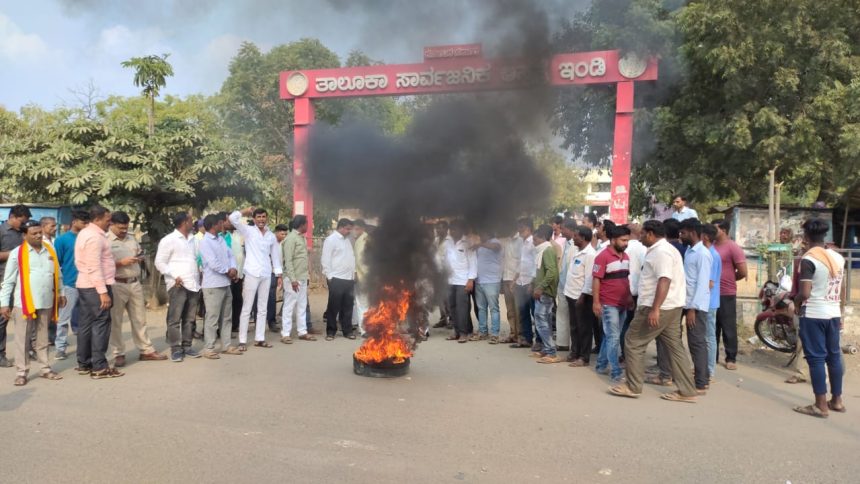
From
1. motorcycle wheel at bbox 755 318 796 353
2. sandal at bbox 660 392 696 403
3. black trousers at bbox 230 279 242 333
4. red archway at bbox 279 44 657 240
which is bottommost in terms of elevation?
sandal at bbox 660 392 696 403

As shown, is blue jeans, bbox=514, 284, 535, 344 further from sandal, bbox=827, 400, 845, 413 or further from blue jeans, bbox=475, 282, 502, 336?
sandal, bbox=827, 400, 845, 413

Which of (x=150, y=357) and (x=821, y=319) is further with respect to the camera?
(x=150, y=357)

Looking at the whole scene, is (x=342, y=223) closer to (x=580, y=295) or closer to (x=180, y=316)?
(x=180, y=316)

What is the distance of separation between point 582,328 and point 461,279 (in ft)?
6.78

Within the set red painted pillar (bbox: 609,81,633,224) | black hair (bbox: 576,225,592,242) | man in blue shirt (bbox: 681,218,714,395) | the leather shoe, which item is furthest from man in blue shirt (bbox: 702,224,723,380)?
the leather shoe

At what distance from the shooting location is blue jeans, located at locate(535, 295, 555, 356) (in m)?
7.34

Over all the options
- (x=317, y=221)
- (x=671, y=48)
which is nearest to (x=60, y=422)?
(x=317, y=221)

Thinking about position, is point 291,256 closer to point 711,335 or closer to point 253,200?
point 253,200

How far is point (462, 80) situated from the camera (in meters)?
6.70

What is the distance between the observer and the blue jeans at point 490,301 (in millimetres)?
8445

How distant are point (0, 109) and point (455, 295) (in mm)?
24670

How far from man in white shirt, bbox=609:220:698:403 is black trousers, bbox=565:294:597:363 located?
1196 mm

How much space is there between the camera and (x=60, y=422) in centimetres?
465

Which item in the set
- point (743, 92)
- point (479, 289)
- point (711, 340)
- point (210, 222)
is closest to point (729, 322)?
point (711, 340)
